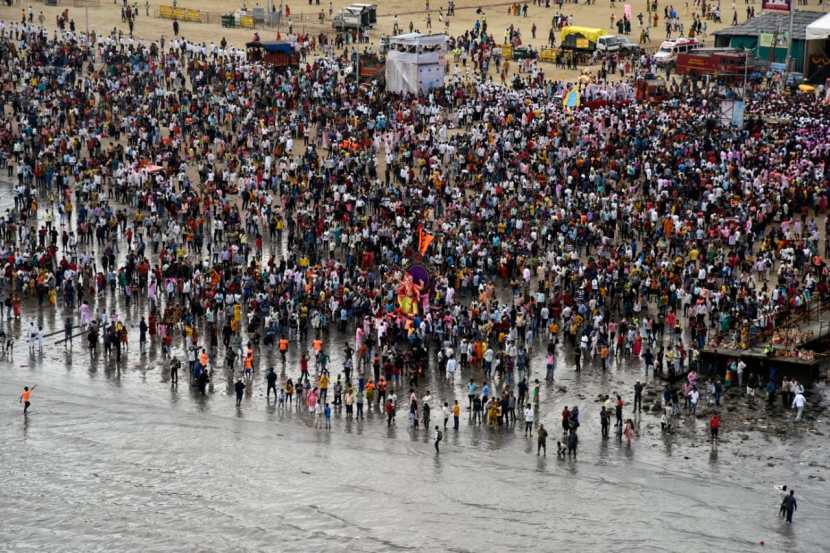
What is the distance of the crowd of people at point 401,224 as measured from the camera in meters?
48.9

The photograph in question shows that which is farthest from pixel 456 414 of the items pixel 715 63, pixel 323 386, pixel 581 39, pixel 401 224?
pixel 581 39

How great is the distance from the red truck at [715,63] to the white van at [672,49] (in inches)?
128

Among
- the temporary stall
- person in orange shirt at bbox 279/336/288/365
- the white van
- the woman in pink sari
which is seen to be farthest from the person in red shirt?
the white van

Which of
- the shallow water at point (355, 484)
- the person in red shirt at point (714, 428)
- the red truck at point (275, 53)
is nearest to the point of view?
the shallow water at point (355, 484)

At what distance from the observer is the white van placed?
87750mm

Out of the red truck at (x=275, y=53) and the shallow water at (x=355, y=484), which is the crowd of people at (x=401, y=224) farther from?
the shallow water at (x=355, y=484)

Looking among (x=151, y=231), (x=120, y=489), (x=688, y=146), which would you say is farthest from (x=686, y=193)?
(x=120, y=489)

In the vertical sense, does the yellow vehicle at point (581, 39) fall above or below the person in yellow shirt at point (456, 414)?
above

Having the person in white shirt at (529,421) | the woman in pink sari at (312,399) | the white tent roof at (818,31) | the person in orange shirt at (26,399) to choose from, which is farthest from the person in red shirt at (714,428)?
the white tent roof at (818,31)

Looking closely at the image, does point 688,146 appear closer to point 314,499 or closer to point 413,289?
point 413,289

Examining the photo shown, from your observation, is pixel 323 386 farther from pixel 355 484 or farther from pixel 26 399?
pixel 26 399

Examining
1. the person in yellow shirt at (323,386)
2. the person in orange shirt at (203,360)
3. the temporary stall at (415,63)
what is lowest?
the person in yellow shirt at (323,386)

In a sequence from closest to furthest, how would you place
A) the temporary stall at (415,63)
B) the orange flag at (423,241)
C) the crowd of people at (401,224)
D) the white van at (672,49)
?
the crowd of people at (401,224)
the orange flag at (423,241)
the temporary stall at (415,63)
the white van at (672,49)

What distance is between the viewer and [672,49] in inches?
3477
